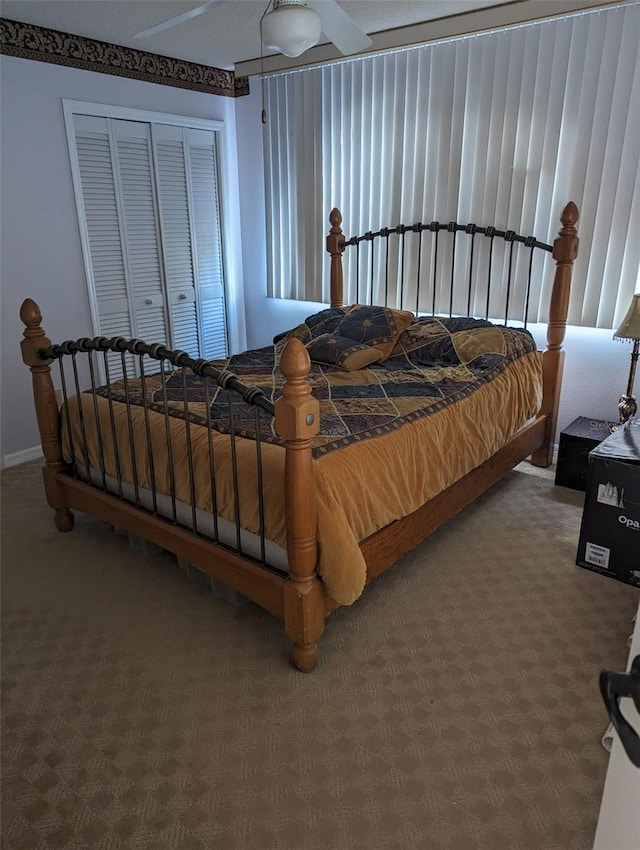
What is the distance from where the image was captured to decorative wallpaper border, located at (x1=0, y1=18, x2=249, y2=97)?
3411mm

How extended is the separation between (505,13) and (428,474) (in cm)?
256

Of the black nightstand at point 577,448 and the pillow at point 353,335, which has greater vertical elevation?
the pillow at point 353,335

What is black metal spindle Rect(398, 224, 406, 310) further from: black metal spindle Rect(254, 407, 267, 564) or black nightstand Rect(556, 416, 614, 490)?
black metal spindle Rect(254, 407, 267, 564)

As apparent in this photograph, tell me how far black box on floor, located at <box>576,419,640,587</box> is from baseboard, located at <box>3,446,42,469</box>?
10.5 feet

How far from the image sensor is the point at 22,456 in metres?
3.83

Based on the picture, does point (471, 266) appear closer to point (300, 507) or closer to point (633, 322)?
point (633, 322)

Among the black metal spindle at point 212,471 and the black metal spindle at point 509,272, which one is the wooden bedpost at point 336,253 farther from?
the black metal spindle at point 212,471

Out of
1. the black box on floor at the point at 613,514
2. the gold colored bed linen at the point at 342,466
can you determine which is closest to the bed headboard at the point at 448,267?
the gold colored bed linen at the point at 342,466

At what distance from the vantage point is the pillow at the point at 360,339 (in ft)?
10.8

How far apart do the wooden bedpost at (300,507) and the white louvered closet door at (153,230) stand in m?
2.79

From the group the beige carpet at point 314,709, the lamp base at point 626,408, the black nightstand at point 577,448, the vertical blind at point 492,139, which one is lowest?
the beige carpet at point 314,709

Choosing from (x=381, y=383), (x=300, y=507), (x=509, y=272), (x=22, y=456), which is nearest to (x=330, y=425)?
(x=300, y=507)

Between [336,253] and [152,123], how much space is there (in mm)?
1519

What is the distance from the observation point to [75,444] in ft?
9.02
